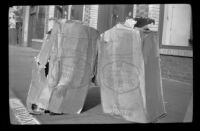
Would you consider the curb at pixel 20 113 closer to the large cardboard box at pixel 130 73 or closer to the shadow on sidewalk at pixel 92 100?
the shadow on sidewalk at pixel 92 100

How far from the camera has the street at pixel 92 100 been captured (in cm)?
250

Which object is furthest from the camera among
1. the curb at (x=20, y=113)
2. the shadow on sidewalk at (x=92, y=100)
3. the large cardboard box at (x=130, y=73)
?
the shadow on sidewalk at (x=92, y=100)

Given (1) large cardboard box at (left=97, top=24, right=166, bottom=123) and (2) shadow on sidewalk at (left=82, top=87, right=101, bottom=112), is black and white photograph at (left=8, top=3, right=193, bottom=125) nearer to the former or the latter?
(1) large cardboard box at (left=97, top=24, right=166, bottom=123)

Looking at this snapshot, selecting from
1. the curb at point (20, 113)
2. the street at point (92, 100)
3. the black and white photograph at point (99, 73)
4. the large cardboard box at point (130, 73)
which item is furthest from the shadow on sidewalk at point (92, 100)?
the curb at point (20, 113)

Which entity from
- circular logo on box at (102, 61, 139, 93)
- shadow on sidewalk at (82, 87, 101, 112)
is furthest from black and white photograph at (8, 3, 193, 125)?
shadow on sidewalk at (82, 87, 101, 112)

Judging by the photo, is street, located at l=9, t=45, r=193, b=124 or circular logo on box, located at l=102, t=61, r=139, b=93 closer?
street, located at l=9, t=45, r=193, b=124

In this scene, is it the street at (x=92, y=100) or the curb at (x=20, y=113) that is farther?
the street at (x=92, y=100)

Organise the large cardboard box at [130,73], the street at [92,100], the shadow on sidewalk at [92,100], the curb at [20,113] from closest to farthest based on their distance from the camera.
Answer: the curb at [20,113]
the street at [92,100]
the large cardboard box at [130,73]
the shadow on sidewalk at [92,100]

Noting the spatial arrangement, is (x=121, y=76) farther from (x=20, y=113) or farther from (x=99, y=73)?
(x=20, y=113)

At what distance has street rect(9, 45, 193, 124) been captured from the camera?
8.21 ft
